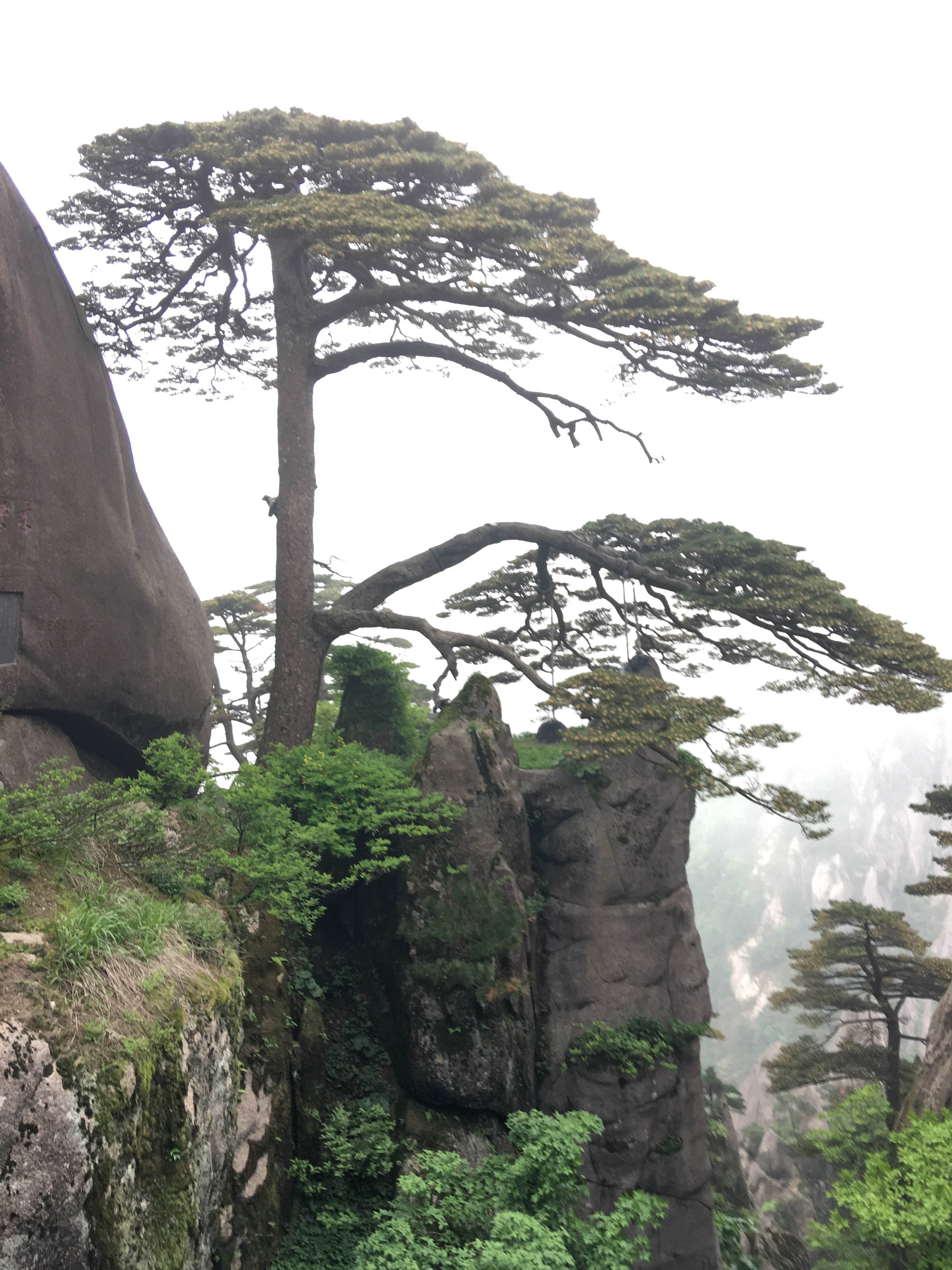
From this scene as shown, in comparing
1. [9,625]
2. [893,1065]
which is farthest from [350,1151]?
[893,1065]

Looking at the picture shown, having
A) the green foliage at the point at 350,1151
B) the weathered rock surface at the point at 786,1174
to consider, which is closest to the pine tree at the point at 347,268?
the green foliage at the point at 350,1151

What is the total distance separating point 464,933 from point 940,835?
891 cm

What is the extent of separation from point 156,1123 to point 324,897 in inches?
276

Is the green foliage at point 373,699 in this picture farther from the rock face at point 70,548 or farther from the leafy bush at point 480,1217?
the leafy bush at point 480,1217

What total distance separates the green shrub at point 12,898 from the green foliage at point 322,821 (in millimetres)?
3139

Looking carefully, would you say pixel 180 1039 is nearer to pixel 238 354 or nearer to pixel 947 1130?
pixel 947 1130

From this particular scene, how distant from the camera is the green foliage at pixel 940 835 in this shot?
1486 cm

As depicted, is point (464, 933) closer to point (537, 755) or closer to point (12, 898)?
point (537, 755)

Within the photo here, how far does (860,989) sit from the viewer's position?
16.7 meters

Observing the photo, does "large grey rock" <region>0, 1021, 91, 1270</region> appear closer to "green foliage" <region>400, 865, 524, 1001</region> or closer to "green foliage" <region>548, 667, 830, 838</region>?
"green foliage" <region>400, 865, 524, 1001</region>

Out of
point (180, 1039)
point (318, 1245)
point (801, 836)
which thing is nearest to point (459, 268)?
point (180, 1039)

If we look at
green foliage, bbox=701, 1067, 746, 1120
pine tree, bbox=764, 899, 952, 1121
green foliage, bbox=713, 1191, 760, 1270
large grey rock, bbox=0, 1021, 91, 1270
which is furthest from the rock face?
green foliage, bbox=701, 1067, 746, 1120

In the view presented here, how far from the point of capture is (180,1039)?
19.9 ft

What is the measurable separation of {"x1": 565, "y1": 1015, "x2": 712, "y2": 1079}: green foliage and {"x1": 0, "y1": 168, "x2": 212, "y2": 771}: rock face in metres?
7.81
